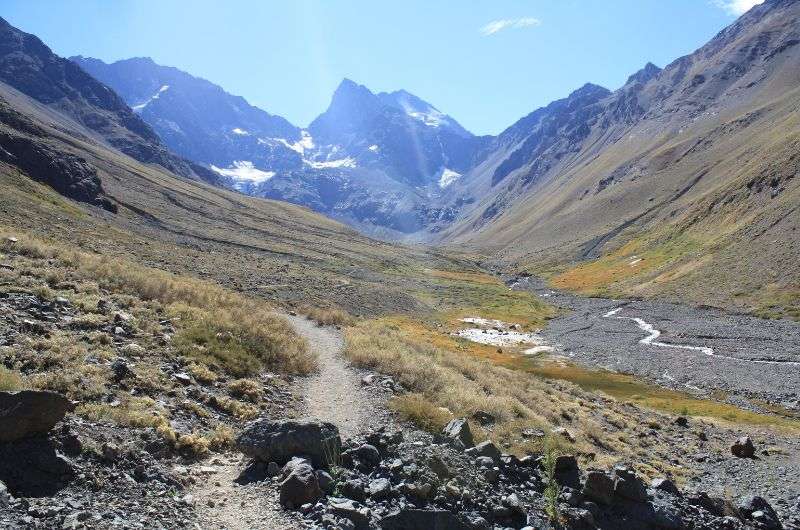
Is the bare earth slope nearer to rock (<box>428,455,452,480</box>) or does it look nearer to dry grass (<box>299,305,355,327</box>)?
dry grass (<box>299,305,355,327</box>)

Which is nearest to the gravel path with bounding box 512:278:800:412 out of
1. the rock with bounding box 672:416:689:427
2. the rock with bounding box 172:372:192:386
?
the rock with bounding box 672:416:689:427

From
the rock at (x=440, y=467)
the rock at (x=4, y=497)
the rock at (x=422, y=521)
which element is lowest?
the rock at (x=422, y=521)

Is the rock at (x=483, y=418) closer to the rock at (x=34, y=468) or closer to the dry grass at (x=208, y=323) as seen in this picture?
the dry grass at (x=208, y=323)

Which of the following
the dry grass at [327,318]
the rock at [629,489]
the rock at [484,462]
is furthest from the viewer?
the dry grass at [327,318]

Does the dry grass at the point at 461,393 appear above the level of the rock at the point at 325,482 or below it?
below

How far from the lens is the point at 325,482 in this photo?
11.8m

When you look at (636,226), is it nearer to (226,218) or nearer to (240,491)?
(226,218)

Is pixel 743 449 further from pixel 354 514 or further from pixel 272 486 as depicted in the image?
pixel 272 486

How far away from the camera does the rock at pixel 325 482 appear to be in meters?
11.7

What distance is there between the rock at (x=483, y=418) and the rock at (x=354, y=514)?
34.2 feet

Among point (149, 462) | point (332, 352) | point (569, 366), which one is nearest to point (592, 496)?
point (149, 462)

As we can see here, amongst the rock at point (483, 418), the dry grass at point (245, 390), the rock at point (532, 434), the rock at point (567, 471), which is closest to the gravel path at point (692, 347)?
the rock at point (532, 434)

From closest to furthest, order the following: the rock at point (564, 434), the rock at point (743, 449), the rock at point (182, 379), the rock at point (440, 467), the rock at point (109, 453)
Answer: the rock at point (109, 453) → the rock at point (440, 467) → the rock at point (182, 379) → the rock at point (564, 434) → the rock at point (743, 449)

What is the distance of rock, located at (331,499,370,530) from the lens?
1072 centimetres
